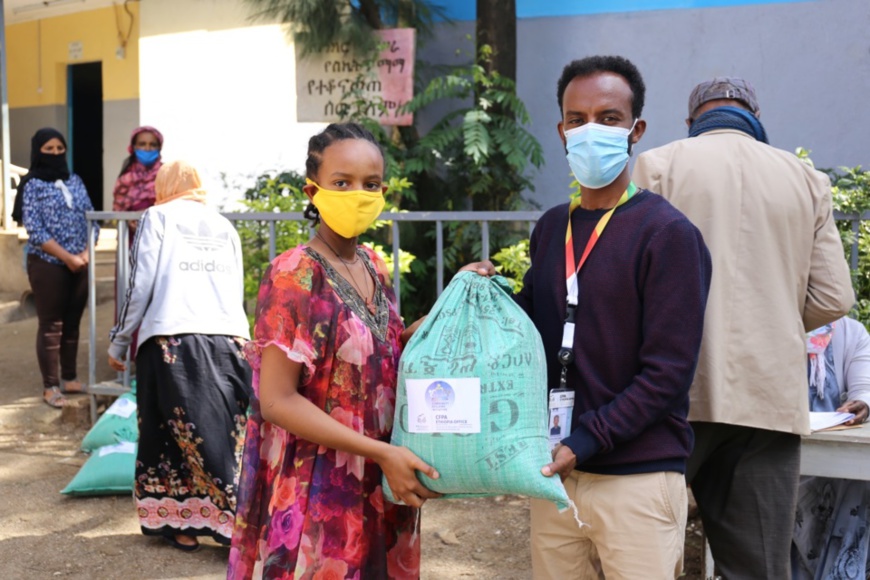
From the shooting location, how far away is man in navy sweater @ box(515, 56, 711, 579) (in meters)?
2.21

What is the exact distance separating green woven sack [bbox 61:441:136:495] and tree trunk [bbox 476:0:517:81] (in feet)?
11.1

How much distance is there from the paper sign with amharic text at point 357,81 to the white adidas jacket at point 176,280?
241 centimetres

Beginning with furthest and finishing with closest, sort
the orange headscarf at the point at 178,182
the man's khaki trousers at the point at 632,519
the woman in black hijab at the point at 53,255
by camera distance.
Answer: the woman in black hijab at the point at 53,255, the orange headscarf at the point at 178,182, the man's khaki trousers at the point at 632,519

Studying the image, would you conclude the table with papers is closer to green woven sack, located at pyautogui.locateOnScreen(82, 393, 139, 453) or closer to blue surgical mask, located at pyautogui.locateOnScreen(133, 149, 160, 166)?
green woven sack, located at pyautogui.locateOnScreen(82, 393, 139, 453)

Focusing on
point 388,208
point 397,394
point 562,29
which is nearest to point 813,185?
point 397,394

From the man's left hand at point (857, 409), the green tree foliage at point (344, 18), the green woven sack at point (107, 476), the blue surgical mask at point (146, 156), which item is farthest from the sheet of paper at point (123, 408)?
the man's left hand at point (857, 409)

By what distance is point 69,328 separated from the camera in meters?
7.05

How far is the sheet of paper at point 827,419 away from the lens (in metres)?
3.44

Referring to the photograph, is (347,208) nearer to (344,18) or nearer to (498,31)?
(498,31)

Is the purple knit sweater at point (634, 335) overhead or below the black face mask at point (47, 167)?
below

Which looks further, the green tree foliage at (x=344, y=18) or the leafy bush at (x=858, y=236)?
the green tree foliage at (x=344, y=18)

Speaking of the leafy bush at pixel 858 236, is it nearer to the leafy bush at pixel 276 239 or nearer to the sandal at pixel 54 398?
the leafy bush at pixel 276 239

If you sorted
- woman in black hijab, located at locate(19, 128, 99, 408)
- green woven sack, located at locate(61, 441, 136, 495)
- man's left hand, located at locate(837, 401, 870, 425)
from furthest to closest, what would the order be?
woman in black hijab, located at locate(19, 128, 99, 408) < green woven sack, located at locate(61, 441, 136, 495) < man's left hand, located at locate(837, 401, 870, 425)

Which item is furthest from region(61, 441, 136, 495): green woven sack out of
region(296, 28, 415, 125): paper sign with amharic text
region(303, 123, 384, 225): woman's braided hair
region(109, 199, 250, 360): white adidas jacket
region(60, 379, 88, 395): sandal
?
region(303, 123, 384, 225): woman's braided hair
